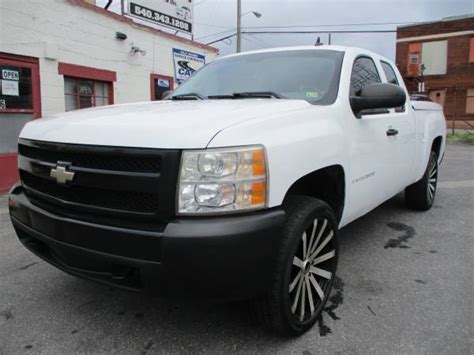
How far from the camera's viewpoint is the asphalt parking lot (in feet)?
8.06

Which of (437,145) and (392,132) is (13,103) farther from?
(437,145)

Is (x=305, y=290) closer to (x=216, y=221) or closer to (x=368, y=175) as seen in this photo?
(x=216, y=221)

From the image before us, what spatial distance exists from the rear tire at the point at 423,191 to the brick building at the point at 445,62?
26.9m

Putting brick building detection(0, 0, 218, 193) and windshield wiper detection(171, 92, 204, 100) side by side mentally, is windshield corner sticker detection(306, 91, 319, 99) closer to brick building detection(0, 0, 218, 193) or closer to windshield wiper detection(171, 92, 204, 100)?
windshield wiper detection(171, 92, 204, 100)

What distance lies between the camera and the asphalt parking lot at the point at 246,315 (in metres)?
2.46

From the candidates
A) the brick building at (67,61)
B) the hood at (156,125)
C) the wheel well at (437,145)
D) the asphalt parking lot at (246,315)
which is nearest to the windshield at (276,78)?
the hood at (156,125)

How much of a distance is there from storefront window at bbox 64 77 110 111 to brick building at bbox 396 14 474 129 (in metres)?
26.0

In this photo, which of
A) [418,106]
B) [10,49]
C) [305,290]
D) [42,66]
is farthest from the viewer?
[42,66]

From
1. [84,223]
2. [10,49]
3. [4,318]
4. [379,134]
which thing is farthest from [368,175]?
[10,49]

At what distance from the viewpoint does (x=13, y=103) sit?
7117mm

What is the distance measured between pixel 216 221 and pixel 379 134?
6.58ft

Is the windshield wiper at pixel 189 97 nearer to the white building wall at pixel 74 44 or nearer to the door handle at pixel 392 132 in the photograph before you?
the door handle at pixel 392 132

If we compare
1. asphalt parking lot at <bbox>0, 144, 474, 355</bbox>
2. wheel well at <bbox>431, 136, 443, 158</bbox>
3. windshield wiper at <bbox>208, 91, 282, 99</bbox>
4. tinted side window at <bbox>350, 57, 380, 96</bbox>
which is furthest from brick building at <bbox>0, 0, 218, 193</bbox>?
wheel well at <bbox>431, 136, 443, 158</bbox>

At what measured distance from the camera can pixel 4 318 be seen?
2.79m
